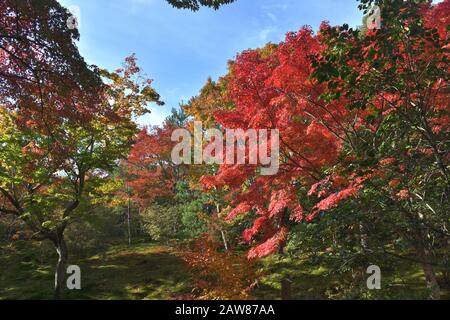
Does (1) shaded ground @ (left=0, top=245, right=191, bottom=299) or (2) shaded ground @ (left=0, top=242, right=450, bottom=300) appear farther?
(1) shaded ground @ (left=0, top=245, right=191, bottom=299)

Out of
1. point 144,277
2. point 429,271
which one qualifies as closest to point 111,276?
point 144,277

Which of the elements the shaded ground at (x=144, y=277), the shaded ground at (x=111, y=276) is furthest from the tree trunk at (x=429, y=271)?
the shaded ground at (x=111, y=276)

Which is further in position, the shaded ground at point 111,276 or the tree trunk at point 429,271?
the shaded ground at point 111,276

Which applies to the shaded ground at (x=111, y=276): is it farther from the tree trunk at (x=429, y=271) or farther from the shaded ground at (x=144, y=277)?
the tree trunk at (x=429, y=271)

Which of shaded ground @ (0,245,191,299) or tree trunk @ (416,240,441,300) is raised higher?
tree trunk @ (416,240,441,300)

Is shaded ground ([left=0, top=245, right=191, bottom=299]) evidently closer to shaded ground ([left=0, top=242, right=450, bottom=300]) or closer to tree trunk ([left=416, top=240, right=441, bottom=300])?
shaded ground ([left=0, top=242, right=450, bottom=300])

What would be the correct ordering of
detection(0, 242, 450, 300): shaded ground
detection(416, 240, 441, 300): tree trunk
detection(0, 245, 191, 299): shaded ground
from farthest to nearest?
detection(0, 245, 191, 299): shaded ground < detection(0, 242, 450, 300): shaded ground < detection(416, 240, 441, 300): tree trunk

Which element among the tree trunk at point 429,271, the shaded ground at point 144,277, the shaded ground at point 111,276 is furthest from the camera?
the shaded ground at point 111,276

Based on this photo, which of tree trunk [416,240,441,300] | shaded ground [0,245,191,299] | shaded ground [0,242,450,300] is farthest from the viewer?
shaded ground [0,245,191,299]

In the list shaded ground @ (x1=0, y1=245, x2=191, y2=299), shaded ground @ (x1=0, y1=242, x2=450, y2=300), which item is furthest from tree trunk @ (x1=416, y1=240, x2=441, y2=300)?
shaded ground @ (x1=0, y1=245, x2=191, y2=299)

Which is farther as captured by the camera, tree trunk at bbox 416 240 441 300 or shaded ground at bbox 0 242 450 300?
shaded ground at bbox 0 242 450 300

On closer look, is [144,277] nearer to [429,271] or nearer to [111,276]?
[111,276]
